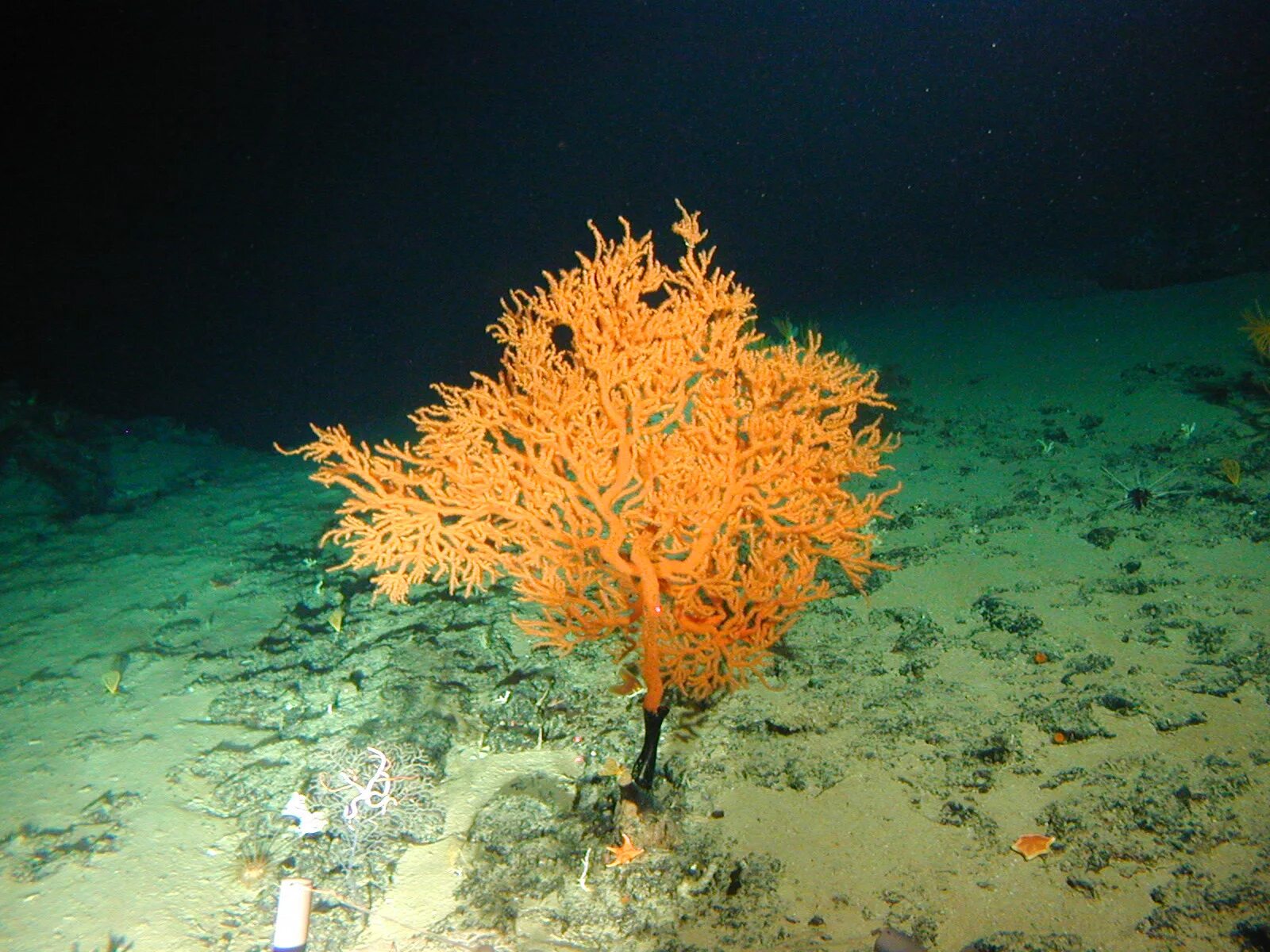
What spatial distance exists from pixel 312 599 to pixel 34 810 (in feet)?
8.62

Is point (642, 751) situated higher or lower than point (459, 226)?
lower

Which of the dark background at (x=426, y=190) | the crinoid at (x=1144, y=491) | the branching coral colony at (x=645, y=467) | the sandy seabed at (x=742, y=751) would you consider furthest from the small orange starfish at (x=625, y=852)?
the dark background at (x=426, y=190)

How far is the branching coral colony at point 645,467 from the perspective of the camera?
135 inches

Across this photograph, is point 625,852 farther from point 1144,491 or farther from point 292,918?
point 1144,491

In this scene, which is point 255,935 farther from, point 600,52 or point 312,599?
point 600,52

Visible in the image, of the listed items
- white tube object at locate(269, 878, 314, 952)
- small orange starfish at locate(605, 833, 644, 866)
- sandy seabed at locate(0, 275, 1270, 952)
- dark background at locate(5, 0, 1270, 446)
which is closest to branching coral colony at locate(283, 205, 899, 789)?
small orange starfish at locate(605, 833, 644, 866)

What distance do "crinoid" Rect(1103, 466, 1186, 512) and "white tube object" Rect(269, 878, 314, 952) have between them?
711 cm

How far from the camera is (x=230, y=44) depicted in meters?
32.0

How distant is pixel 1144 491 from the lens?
5.80 m

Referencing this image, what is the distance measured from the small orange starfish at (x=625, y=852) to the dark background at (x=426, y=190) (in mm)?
14810

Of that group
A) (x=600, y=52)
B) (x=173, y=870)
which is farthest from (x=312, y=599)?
(x=600, y=52)

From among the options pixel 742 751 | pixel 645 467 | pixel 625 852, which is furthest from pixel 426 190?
pixel 625 852

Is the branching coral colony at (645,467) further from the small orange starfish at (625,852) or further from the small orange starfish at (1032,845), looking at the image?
the small orange starfish at (1032,845)

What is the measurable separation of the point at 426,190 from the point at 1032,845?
171ft
